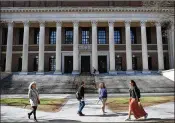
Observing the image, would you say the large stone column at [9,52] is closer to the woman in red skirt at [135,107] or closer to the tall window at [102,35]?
the tall window at [102,35]

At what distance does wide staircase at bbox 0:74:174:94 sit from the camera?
96.8 feet

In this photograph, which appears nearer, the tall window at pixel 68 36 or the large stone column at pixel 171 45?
the large stone column at pixel 171 45

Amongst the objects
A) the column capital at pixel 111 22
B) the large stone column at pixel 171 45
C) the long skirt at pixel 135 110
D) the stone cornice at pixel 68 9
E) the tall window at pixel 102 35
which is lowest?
the long skirt at pixel 135 110

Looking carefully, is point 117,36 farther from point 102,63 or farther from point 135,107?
point 135,107

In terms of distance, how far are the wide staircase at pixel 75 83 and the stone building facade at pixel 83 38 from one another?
3.82 m

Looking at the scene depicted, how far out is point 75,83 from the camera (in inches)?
1308

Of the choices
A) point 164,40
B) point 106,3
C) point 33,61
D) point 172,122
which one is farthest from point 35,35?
point 172,122

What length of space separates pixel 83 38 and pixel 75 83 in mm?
14999

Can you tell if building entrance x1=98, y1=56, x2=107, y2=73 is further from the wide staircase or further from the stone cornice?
the stone cornice

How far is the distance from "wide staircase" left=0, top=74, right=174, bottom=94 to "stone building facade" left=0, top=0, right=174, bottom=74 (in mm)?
3825

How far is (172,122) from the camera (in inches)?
440

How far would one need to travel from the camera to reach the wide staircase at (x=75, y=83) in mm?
29516

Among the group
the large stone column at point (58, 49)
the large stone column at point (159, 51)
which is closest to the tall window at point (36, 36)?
the large stone column at point (58, 49)

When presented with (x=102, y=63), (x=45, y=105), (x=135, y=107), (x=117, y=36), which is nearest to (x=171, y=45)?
(x=117, y=36)
